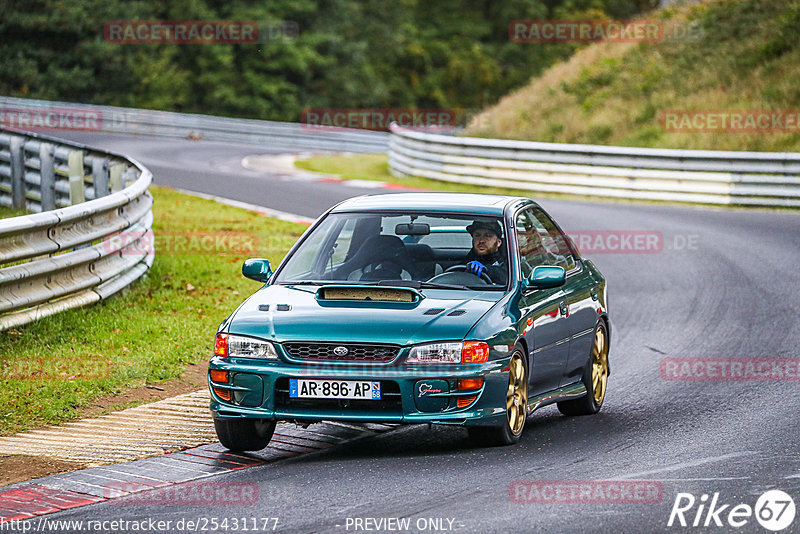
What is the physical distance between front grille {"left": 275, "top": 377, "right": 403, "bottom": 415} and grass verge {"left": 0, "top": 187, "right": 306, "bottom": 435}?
6.75 ft

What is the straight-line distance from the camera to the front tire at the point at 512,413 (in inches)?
304

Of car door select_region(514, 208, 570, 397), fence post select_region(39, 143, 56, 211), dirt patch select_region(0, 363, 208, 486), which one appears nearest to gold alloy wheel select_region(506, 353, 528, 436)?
car door select_region(514, 208, 570, 397)

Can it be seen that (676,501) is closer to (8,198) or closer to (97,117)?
(8,198)

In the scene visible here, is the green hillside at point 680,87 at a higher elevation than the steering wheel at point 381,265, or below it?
below

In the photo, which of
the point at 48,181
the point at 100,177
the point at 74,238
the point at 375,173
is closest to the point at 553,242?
the point at 74,238

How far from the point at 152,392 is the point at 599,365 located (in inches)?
130

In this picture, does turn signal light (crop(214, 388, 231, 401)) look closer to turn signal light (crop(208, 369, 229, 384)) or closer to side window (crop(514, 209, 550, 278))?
turn signal light (crop(208, 369, 229, 384))

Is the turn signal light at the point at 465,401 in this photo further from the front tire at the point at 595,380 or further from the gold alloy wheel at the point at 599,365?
the gold alloy wheel at the point at 599,365

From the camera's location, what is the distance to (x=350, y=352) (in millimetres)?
7379

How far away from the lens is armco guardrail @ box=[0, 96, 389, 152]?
43.3m

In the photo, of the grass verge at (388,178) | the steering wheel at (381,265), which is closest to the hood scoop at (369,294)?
the steering wheel at (381,265)

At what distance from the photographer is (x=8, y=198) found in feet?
61.5

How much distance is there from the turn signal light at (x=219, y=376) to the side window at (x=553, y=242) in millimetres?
2666

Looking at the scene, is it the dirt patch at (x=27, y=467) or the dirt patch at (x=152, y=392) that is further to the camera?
the dirt patch at (x=152, y=392)
